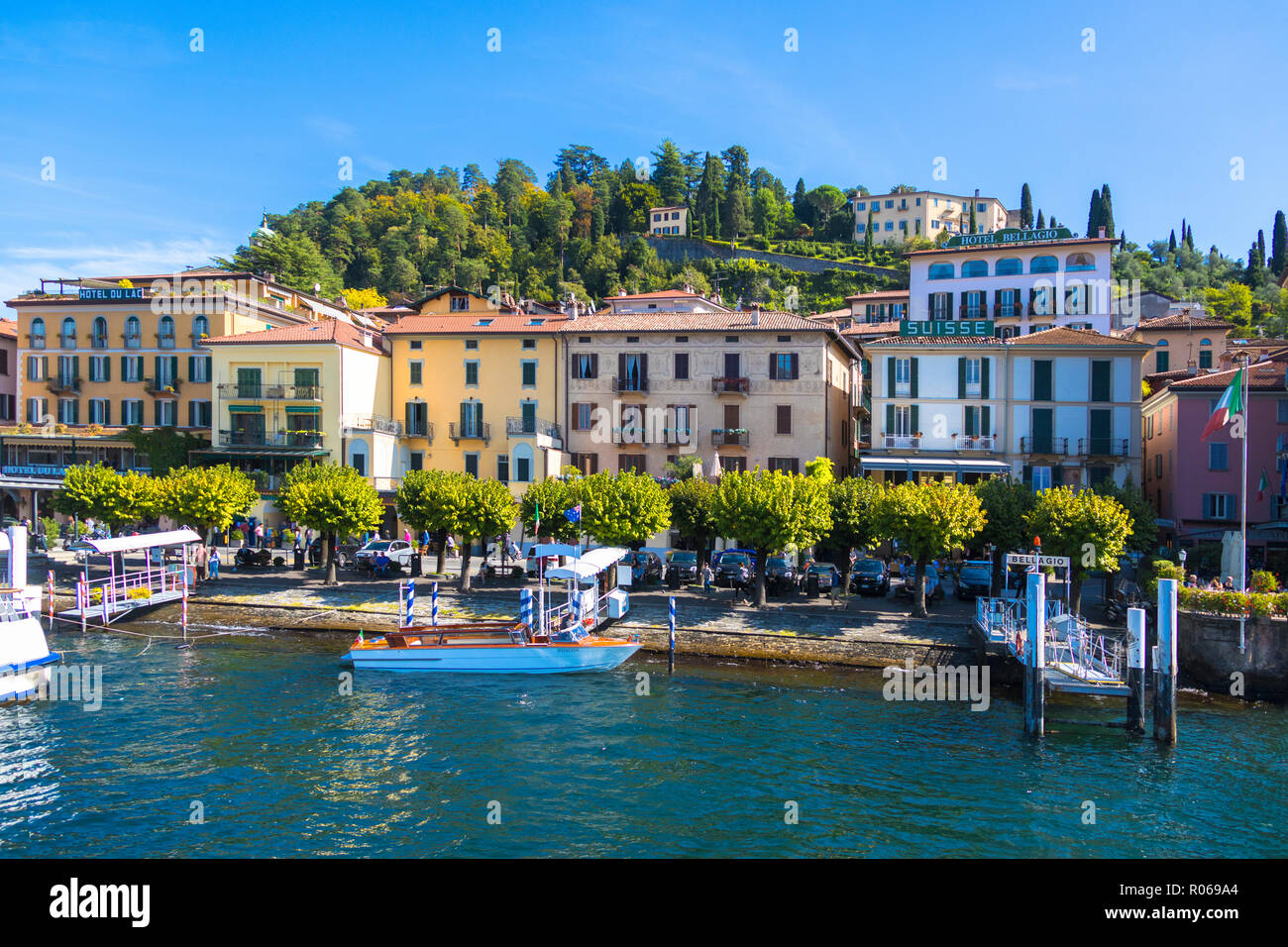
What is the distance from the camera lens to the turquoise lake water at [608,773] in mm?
19375

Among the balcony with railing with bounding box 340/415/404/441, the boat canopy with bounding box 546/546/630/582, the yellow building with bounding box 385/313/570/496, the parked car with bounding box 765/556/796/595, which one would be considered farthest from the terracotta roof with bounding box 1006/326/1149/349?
the balcony with railing with bounding box 340/415/404/441

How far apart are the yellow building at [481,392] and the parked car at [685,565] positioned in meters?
13.1

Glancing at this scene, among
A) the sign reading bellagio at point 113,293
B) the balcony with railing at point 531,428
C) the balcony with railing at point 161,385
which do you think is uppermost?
the sign reading bellagio at point 113,293

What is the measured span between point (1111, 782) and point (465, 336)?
44288mm

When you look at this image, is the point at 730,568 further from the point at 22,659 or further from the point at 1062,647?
the point at 22,659

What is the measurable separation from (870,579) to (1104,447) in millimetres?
18112

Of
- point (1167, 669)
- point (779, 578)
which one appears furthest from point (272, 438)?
point (1167, 669)

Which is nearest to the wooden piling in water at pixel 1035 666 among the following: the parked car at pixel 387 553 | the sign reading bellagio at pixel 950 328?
the sign reading bellagio at pixel 950 328

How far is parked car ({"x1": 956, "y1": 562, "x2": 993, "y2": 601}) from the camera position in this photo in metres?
40.3

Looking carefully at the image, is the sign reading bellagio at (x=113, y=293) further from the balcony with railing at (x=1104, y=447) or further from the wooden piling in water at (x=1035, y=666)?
the balcony with railing at (x=1104, y=447)

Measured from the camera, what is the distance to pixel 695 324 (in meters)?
55.2
